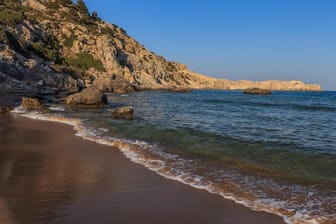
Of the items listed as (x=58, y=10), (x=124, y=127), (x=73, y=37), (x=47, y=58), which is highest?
(x=58, y=10)

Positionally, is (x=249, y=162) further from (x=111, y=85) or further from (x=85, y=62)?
(x=85, y=62)

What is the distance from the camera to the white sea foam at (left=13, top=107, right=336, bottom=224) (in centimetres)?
522

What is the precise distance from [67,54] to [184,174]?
282ft

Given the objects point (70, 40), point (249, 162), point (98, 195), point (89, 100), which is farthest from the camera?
point (70, 40)

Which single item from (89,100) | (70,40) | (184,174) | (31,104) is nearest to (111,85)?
(70,40)

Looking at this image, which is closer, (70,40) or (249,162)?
(249,162)

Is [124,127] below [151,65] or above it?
below

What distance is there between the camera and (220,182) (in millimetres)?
7078

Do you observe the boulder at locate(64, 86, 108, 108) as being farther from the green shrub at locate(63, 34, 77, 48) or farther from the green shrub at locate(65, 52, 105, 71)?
the green shrub at locate(63, 34, 77, 48)

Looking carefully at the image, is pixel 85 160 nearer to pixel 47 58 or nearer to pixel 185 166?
pixel 185 166

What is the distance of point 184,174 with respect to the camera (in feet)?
25.4

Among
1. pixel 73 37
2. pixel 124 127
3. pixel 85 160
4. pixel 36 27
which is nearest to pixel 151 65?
pixel 73 37

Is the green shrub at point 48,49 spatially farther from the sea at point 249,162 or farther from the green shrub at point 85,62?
the sea at point 249,162

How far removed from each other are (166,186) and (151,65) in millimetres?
99742
